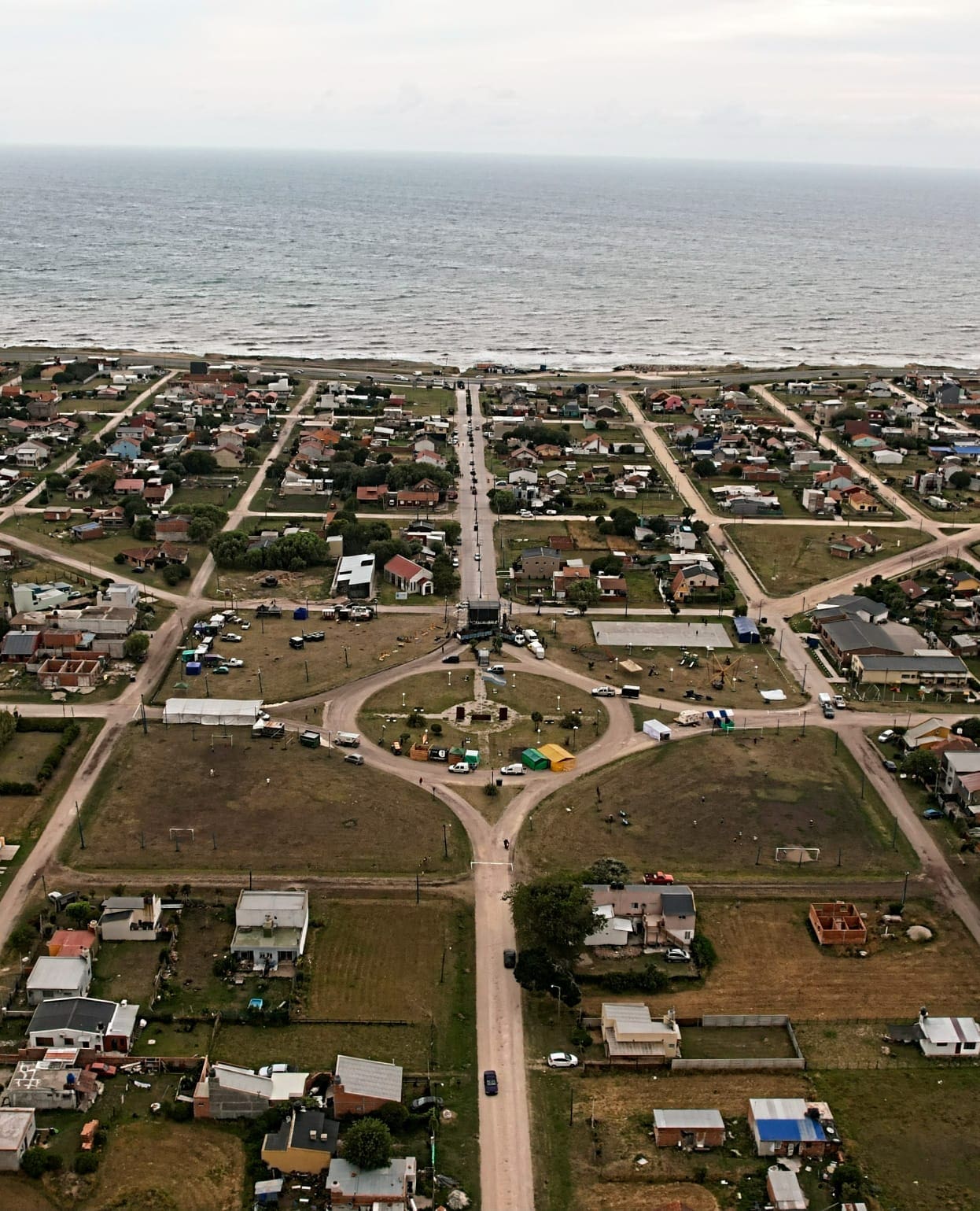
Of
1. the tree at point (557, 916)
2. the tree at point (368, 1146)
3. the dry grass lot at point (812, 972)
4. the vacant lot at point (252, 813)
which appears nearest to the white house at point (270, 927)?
the vacant lot at point (252, 813)

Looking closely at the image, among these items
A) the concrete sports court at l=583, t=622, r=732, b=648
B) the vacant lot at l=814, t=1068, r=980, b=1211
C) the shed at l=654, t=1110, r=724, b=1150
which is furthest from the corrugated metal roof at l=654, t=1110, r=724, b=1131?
the concrete sports court at l=583, t=622, r=732, b=648

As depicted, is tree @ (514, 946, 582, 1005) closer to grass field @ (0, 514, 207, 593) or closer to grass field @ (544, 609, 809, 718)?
grass field @ (544, 609, 809, 718)

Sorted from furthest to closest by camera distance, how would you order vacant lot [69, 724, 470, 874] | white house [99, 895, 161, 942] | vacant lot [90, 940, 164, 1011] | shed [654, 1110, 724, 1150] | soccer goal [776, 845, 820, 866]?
soccer goal [776, 845, 820, 866] → vacant lot [69, 724, 470, 874] → white house [99, 895, 161, 942] → vacant lot [90, 940, 164, 1011] → shed [654, 1110, 724, 1150]

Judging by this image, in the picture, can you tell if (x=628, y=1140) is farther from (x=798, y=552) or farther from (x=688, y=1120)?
(x=798, y=552)

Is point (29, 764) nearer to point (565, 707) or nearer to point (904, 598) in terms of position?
→ point (565, 707)

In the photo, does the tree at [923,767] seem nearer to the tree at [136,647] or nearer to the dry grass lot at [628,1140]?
the dry grass lot at [628,1140]
